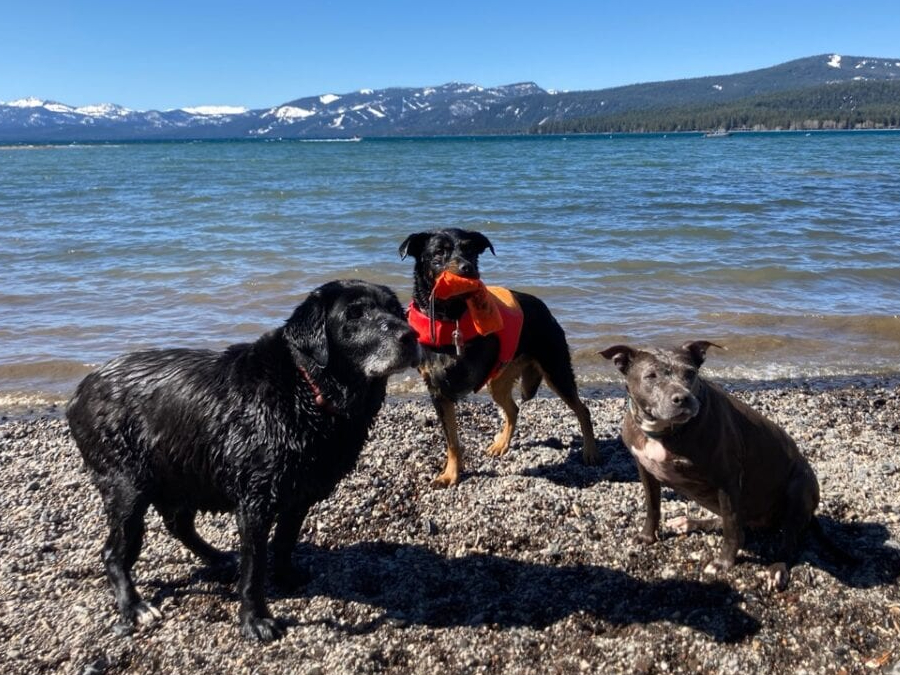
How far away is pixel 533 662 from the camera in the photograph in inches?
160

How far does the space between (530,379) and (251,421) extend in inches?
143

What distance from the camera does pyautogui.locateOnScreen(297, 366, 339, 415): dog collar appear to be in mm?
4074

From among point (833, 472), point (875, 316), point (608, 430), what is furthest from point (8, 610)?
point (875, 316)

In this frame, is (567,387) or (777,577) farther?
(567,387)

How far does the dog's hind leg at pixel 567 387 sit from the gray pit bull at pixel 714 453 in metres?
1.67

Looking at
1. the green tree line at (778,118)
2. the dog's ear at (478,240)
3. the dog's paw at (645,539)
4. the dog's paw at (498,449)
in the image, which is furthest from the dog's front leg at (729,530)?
the green tree line at (778,118)

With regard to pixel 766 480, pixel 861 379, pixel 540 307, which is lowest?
pixel 861 379

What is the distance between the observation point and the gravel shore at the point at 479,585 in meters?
4.09

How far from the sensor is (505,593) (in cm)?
469

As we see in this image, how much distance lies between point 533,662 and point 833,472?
11.7 ft

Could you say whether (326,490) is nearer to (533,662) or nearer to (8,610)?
(533,662)

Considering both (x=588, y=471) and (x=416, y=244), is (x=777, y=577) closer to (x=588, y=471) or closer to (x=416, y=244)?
(x=588, y=471)

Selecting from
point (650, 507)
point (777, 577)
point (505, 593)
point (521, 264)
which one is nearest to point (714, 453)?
point (650, 507)

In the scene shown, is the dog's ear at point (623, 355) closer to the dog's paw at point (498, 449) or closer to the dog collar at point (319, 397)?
the dog collar at point (319, 397)
